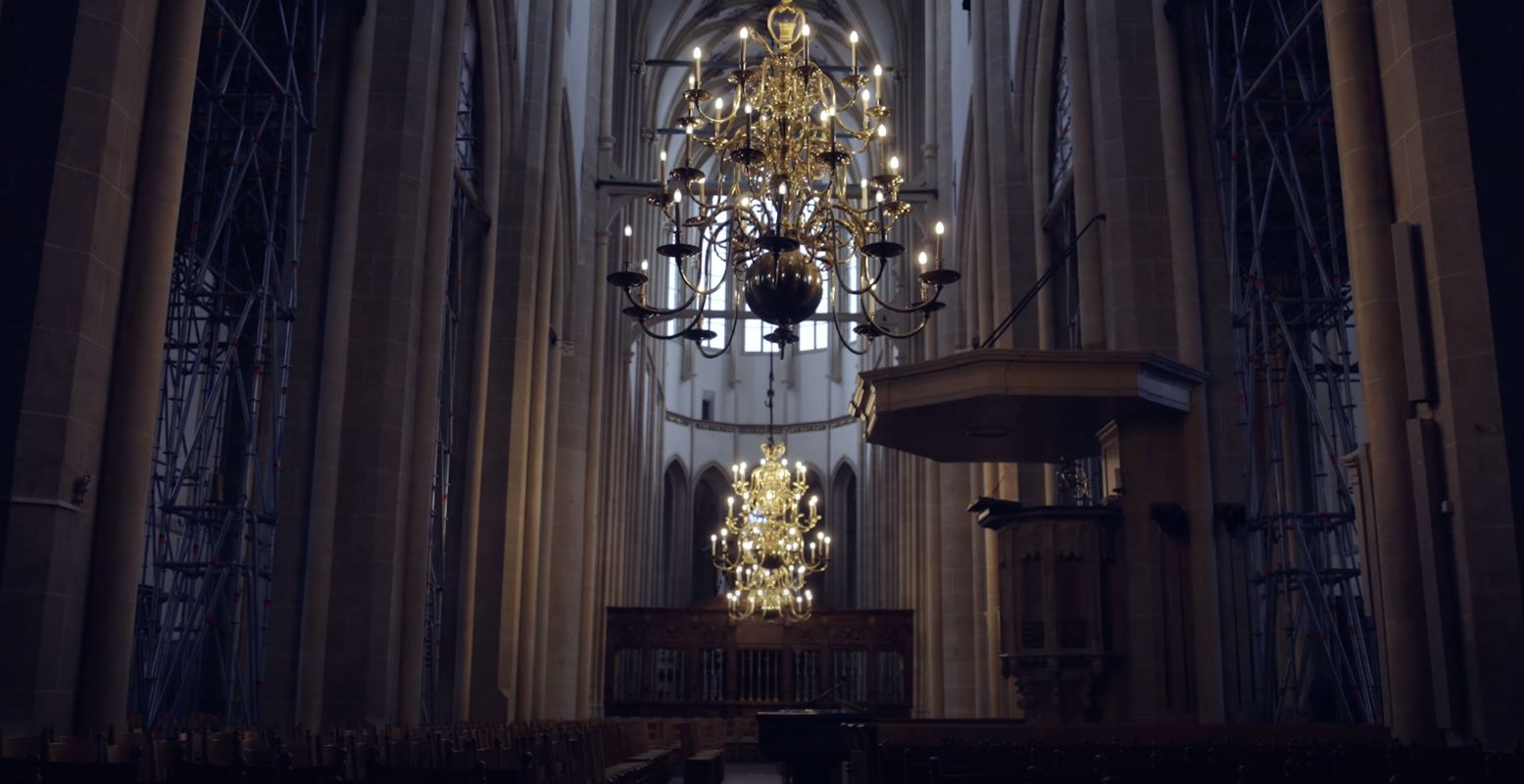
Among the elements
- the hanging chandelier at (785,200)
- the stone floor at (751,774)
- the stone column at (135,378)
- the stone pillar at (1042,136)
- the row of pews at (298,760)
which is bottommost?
the stone floor at (751,774)

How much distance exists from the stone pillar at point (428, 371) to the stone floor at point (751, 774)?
7.07 m

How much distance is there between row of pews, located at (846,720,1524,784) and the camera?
15.4 ft

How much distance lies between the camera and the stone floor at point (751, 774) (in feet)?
63.4

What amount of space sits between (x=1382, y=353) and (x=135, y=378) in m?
7.63

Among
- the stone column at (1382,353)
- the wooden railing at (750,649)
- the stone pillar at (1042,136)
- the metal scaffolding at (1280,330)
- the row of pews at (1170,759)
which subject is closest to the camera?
the row of pews at (1170,759)

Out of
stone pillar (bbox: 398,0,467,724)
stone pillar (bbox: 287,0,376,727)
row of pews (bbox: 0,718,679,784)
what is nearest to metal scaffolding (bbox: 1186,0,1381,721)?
row of pews (bbox: 0,718,679,784)

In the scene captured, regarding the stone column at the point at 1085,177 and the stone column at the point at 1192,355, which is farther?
the stone column at the point at 1085,177

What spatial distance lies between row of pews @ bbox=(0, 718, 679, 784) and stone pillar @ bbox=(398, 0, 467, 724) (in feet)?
3.90

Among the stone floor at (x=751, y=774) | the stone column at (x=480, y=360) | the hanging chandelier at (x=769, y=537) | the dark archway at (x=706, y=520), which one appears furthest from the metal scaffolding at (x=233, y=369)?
the dark archway at (x=706, y=520)

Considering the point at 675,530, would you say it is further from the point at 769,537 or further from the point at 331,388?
the point at 331,388

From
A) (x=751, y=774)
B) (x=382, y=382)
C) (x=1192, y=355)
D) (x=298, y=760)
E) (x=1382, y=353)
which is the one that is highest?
(x=1192, y=355)

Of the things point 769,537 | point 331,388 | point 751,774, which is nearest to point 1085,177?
point 331,388

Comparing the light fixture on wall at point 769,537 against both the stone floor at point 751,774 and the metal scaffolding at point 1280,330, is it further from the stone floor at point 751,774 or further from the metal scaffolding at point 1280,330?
the metal scaffolding at point 1280,330

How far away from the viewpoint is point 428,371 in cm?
1328
